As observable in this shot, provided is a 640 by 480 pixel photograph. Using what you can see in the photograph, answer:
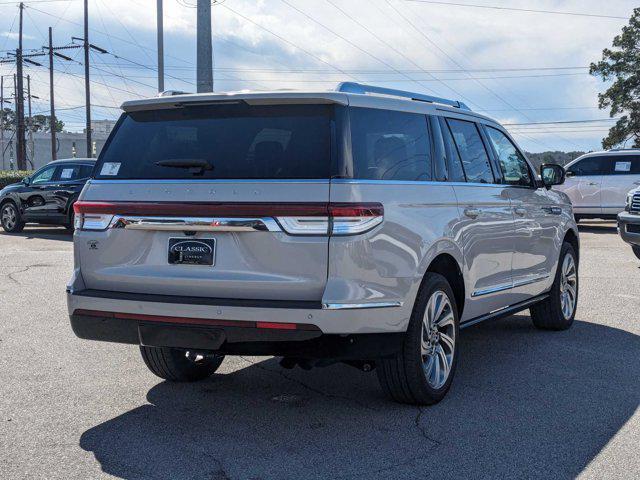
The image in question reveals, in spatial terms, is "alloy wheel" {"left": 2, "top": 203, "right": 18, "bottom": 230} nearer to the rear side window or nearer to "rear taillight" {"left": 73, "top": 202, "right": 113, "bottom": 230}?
the rear side window

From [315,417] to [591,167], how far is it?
18444 millimetres

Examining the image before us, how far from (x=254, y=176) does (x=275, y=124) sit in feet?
1.10

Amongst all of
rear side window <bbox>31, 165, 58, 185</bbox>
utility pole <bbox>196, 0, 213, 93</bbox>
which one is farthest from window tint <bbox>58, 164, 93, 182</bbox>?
utility pole <bbox>196, 0, 213, 93</bbox>

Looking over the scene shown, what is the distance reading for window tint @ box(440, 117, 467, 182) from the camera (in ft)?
19.0

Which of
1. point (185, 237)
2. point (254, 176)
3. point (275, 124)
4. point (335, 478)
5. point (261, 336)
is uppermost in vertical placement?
point (275, 124)

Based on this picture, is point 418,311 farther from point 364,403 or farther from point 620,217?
point 620,217

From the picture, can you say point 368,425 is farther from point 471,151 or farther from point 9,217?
point 9,217

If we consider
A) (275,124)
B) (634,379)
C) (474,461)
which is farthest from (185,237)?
(634,379)

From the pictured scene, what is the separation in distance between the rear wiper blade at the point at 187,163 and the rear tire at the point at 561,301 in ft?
13.7

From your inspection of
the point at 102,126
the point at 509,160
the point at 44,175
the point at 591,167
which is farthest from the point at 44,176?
the point at 102,126

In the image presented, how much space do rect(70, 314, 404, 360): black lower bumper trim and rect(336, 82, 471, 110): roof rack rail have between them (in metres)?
1.44

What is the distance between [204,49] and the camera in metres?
18.2

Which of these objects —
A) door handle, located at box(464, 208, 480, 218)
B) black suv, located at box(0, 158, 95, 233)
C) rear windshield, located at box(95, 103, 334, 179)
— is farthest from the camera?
black suv, located at box(0, 158, 95, 233)

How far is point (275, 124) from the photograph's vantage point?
473 cm
